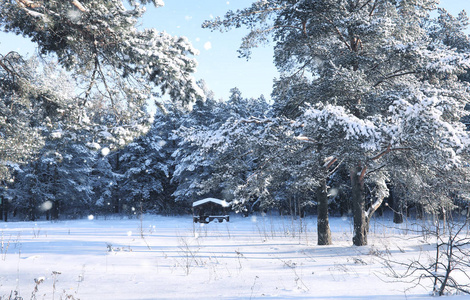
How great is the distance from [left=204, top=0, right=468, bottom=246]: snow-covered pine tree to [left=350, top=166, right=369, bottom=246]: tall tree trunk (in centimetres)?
3

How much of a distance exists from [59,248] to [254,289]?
6.83 metres

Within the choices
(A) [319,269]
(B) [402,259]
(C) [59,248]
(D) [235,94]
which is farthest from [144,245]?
(D) [235,94]

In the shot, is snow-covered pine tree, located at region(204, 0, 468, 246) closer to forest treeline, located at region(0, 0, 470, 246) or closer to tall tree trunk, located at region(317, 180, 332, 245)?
forest treeline, located at region(0, 0, 470, 246)

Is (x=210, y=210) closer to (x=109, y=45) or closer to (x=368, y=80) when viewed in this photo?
(x=368, y=80)

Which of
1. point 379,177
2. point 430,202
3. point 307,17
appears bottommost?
point 430,202

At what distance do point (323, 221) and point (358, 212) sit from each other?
121cm

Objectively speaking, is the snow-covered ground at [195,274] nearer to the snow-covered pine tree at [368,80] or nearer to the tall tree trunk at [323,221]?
the tall tree trunk at [323,221]

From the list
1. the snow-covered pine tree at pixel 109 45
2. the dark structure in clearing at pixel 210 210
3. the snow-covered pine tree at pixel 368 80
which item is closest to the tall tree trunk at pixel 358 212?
the snow-covered pine tree at pixel 368 80

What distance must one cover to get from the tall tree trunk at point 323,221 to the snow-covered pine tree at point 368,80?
0.97 m

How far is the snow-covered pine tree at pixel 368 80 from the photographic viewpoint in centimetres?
709

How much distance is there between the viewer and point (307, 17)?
9547 mm

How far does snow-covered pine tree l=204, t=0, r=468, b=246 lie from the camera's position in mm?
7094

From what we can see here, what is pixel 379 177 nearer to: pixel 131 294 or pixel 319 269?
pixel 319 269

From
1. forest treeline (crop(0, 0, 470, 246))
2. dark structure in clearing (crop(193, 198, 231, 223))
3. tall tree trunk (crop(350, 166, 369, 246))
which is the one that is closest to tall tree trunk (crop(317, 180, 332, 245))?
forest treeline (crop(0, 0, 470, 246))
